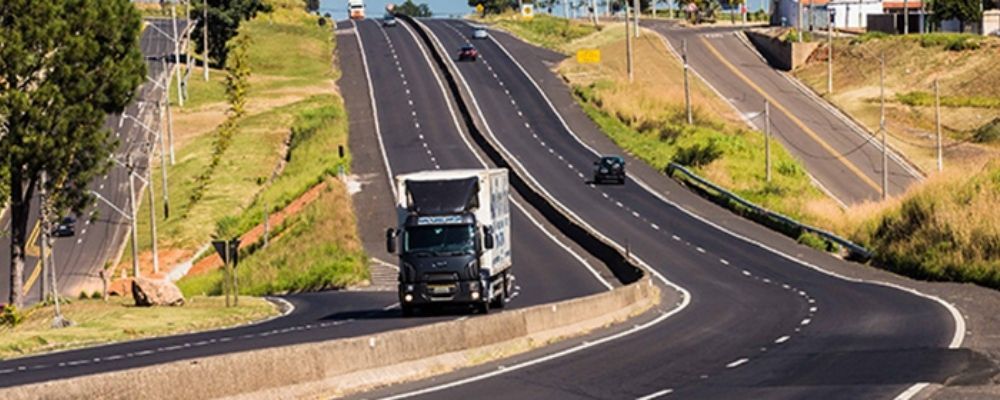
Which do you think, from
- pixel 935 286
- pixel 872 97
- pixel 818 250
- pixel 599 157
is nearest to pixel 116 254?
pixel 599 157

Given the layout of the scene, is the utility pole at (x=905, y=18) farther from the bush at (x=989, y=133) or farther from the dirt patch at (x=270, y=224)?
the dirt patch at (x=270, y=224)

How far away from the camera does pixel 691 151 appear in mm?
103938

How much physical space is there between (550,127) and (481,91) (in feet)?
50.9

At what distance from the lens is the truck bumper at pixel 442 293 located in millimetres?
43094

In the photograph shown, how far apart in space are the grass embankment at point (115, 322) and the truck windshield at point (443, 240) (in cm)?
834

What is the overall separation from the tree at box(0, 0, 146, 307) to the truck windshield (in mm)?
26014

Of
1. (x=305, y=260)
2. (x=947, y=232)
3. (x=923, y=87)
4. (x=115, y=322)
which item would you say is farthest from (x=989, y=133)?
(x=115, y=322)

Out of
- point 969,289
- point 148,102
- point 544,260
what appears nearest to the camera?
point 969,289

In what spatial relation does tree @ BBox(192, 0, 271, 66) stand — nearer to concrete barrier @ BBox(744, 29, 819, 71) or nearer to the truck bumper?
concrete barrier @ BBox(744, 29, 819, 71)

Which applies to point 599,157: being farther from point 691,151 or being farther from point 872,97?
point 872,97

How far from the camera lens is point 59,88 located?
66.4 m

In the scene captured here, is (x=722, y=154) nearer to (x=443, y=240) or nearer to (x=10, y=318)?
(x=10, y=318)

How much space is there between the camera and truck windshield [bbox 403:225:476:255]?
4325 centimetres

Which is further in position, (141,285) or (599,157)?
(599,157)
